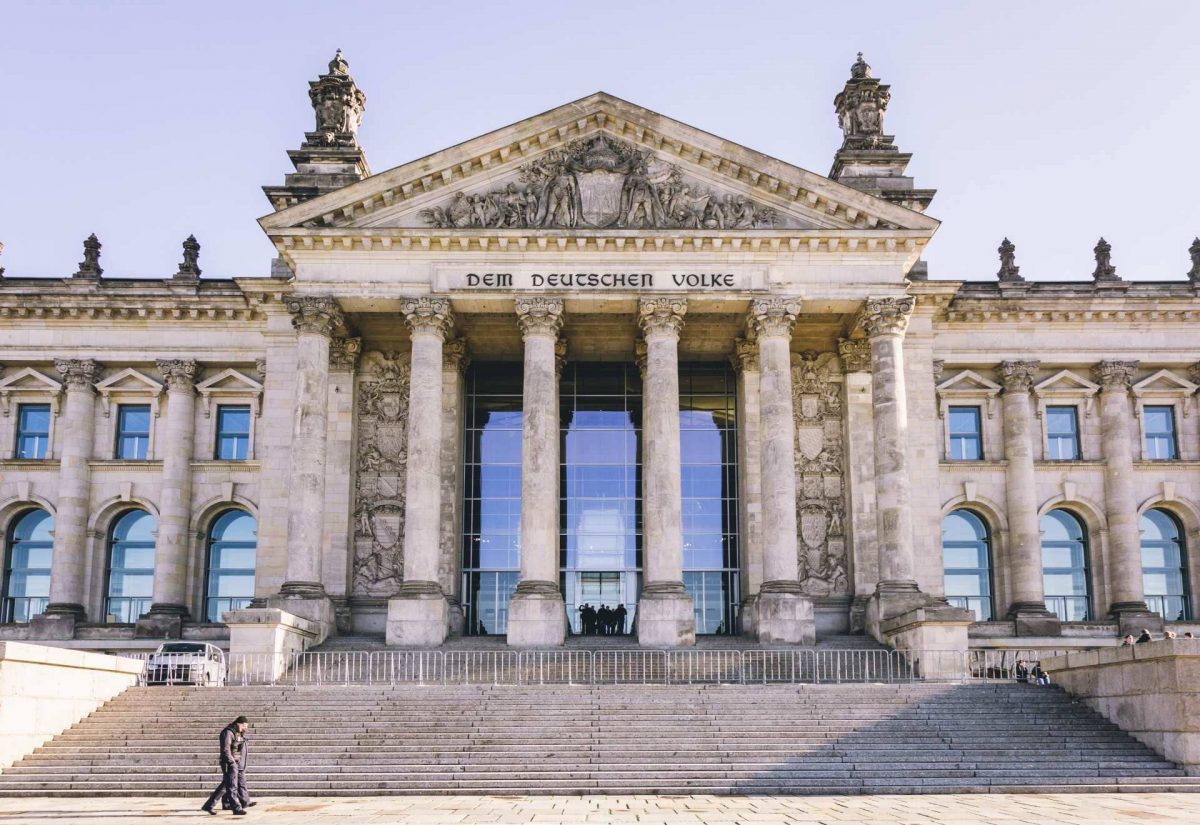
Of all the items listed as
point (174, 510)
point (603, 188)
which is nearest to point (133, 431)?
point (174, 510)

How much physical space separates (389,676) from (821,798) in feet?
52.9

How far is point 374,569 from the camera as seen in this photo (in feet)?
142

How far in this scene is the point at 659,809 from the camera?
69.4ft

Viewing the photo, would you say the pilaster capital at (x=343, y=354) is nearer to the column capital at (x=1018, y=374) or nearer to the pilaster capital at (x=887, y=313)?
the pilaster capital at (x=887, y=313)

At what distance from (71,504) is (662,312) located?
916 inches

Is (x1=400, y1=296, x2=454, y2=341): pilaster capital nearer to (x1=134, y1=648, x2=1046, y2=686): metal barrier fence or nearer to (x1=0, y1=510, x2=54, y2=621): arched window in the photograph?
(x1=134, y1=648, x2=1046, y2=686): metal barrier fence

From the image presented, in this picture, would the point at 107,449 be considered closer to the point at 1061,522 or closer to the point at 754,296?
the point at 754,296

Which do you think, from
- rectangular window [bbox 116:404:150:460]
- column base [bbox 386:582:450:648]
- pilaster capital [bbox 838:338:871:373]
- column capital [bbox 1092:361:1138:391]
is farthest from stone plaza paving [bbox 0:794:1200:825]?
column capital [bbox 1092:361:1138:391]

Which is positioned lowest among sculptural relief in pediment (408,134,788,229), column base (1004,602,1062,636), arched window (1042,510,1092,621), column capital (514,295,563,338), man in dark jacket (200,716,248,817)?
man in dark jacket (200,716,248,817)

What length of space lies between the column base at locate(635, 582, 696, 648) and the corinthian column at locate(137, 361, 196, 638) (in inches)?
681

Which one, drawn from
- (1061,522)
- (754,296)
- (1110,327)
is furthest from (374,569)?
(1110,327)

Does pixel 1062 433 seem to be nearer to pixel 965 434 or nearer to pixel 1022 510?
pixel 965 434

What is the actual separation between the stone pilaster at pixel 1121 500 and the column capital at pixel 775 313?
14.5m

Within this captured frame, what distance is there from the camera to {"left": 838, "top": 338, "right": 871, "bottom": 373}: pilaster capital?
4428 centimetres
